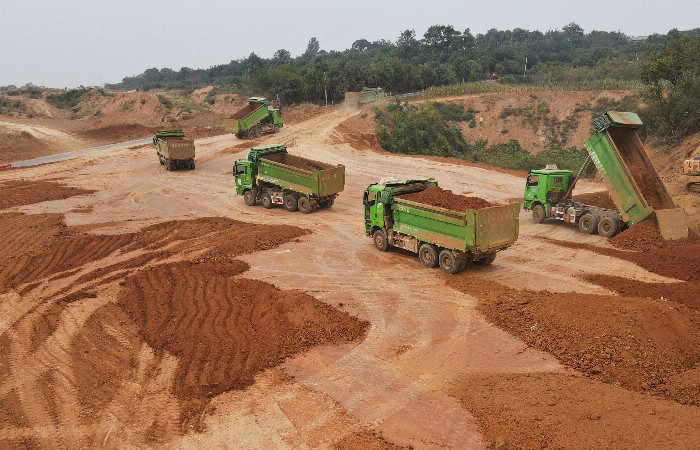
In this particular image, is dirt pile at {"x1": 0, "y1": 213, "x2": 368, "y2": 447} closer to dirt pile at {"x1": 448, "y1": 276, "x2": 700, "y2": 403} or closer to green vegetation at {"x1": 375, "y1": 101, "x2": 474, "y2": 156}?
dirt pile at {"x1": 448, "y1": 276, "x2": 700, "y2": 403}

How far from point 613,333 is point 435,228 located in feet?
20.1

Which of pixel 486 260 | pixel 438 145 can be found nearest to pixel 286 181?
pixel 486 260

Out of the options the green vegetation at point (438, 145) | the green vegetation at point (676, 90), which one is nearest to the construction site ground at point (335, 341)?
the green vegetation at point (676, 90)

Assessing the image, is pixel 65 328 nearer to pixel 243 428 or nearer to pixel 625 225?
pixel 243 428

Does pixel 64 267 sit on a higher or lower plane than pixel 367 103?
lower

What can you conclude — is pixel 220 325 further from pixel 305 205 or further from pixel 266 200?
pixel 266 200

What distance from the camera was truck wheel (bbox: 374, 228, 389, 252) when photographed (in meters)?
18.5

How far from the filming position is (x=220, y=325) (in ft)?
42.6

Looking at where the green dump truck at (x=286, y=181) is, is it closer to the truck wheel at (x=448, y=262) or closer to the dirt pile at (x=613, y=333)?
the truck wheel at (x=448, y=262)

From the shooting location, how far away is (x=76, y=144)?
4788 centimetres

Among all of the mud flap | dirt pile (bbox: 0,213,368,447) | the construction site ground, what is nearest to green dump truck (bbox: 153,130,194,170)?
the construction site ground

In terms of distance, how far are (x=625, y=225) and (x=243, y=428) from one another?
658 inches

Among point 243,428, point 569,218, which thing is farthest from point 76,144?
point 243,428

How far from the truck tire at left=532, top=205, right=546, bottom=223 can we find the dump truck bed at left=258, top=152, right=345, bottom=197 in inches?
339
